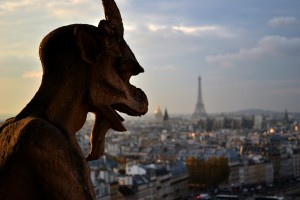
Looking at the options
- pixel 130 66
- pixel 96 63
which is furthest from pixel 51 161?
pixel 130 66

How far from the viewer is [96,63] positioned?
206 centimetres

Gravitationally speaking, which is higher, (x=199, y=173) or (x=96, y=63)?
(x=96, y=63)

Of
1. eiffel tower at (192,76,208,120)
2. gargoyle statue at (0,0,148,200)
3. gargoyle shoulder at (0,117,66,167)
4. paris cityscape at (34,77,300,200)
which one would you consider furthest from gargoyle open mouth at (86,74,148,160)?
eiffel tower at (192,76,208,120)

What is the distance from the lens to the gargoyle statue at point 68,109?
6.04 feet

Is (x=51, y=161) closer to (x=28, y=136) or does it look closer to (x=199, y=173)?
(x=28, y=136)

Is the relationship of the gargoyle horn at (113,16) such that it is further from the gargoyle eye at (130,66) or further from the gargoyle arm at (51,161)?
the gargoyle arm at (51,161)

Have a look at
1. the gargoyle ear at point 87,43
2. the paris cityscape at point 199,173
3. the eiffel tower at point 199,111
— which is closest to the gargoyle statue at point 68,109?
the gargoyle ear at point 87,43

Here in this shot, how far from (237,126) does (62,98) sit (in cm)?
14475

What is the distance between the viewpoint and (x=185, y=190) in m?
45.7

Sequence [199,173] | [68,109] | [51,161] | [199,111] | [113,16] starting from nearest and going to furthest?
[51,161], [68,109], [113,16], [199,173], [199,111]

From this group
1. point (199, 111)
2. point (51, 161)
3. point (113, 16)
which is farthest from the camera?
point (199, 111)

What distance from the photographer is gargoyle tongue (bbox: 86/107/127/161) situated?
218 cm

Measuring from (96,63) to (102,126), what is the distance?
261 millimetres

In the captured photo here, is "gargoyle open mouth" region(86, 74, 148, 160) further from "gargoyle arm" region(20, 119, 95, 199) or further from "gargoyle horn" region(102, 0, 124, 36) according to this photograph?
"gargoyle arm" region(20, 119, 95, 199)
